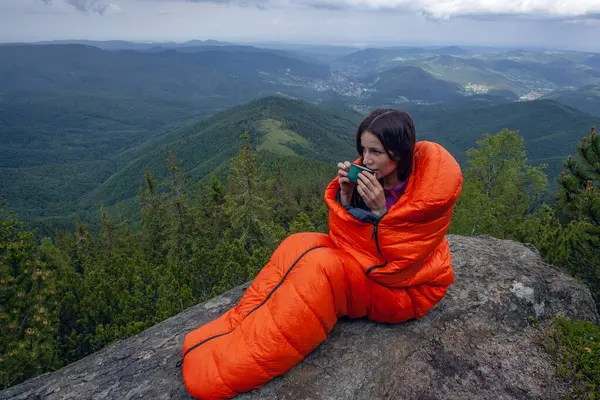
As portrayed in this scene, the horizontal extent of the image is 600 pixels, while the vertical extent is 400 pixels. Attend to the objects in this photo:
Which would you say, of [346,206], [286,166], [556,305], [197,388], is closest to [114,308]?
[197,388]

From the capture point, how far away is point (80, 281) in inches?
700

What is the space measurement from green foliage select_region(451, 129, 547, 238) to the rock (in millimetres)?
15495

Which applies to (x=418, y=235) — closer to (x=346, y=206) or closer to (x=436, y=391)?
(x=346, y=206)

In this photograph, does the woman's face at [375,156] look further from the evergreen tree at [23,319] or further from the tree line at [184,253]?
the evergreen tree at [23,319]

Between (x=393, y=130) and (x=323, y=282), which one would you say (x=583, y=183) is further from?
(x=323, y=282)

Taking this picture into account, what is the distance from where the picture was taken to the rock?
14.1 ft

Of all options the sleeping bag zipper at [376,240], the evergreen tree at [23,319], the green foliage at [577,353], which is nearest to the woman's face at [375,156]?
the sleeping bag zipper at [376,240]

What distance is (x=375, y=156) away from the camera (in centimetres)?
402

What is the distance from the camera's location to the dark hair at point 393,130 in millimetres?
3820

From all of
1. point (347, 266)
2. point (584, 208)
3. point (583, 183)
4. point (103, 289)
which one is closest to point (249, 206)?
point (103, 289)

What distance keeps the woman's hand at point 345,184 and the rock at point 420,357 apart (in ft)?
6.70

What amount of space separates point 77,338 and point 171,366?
13.0 meters

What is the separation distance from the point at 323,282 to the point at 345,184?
51.1 inches

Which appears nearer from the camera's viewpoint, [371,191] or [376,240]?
[371,191]
